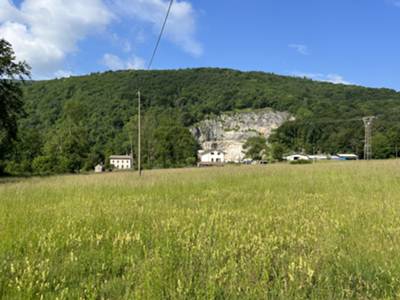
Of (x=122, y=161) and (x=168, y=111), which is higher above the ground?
(x=168, y=111)

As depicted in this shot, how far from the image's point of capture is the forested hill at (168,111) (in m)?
69.5

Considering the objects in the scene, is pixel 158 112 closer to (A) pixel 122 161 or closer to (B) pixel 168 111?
(B) pixel 168 111

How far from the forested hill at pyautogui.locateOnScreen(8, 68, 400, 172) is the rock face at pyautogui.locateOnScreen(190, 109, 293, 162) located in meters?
5.18

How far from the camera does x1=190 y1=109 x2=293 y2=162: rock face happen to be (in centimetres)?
17488

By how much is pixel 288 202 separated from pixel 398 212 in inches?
80.6

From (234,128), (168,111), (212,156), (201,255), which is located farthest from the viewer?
(234,128)

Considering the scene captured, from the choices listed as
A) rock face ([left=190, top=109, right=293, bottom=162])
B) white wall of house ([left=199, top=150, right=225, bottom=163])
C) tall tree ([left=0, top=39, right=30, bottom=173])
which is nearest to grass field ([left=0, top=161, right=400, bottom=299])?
tall tree ([left=0, top=39, right=30, bottom=173])

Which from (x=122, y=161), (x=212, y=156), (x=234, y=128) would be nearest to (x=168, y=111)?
(x=122, y=161)

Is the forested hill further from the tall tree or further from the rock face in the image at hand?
the tall tree

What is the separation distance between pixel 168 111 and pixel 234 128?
6493 cm

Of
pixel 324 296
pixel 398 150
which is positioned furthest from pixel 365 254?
pixel 398 150

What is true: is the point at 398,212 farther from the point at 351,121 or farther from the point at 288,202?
the point at 351,121

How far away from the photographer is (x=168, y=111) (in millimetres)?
130875

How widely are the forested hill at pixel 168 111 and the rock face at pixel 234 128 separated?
5.18 metres
